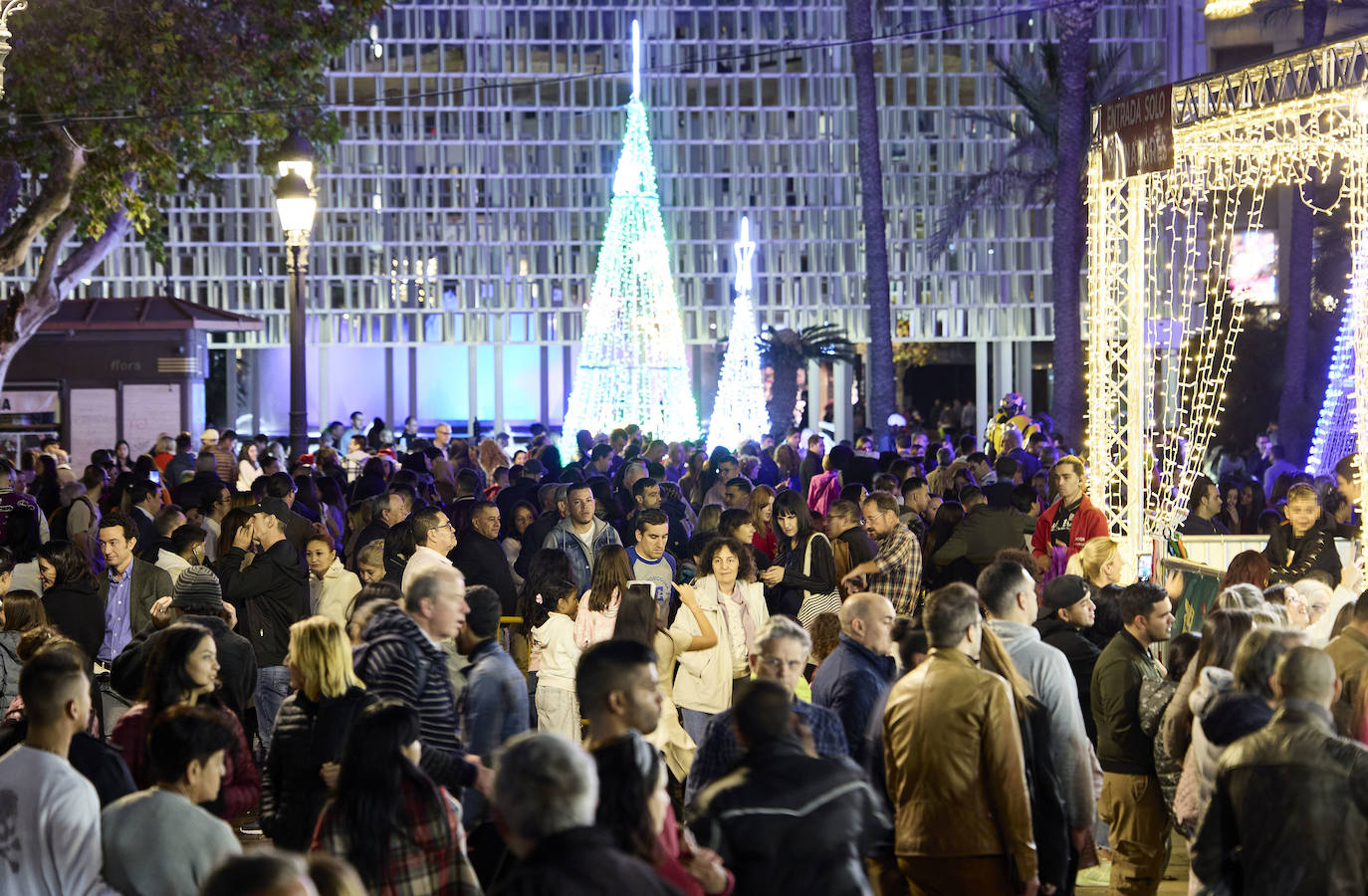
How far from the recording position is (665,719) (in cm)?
808

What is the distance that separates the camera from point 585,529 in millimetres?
10750

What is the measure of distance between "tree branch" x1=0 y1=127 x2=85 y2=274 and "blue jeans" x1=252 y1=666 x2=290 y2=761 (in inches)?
412

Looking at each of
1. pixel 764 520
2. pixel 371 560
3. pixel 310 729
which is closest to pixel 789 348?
pixel 764 520

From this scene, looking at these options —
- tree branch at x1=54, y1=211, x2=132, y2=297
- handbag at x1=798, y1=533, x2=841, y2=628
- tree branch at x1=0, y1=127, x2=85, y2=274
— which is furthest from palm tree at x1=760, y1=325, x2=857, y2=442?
handbag at x1=798, y1=533, x2=841, y2=628

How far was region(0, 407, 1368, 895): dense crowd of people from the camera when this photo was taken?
4422 mm

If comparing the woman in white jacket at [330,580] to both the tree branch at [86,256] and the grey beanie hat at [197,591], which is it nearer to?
the grey beanie hat at [197,591]

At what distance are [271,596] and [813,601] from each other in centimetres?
309

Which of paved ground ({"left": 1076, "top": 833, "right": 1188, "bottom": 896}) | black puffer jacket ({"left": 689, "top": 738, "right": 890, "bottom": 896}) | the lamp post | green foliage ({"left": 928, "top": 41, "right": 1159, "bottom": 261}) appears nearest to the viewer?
black puffer jacket ({"left": 689, "top": 738, "right": 890, "bottom": 896})

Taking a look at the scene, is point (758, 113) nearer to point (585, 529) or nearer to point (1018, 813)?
point (585, 529)

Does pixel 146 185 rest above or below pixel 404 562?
above

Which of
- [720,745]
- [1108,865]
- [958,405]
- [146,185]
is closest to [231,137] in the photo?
[146,185]

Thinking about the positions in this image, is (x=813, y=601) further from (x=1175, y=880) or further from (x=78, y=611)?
(x=78, y=611)

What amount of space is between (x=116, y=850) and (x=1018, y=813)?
2.84m

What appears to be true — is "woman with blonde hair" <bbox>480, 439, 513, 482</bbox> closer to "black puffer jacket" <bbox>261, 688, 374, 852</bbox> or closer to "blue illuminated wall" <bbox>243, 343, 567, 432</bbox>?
"black puffer jacket" <bbox>261, 688, 374, 852</bbox>
